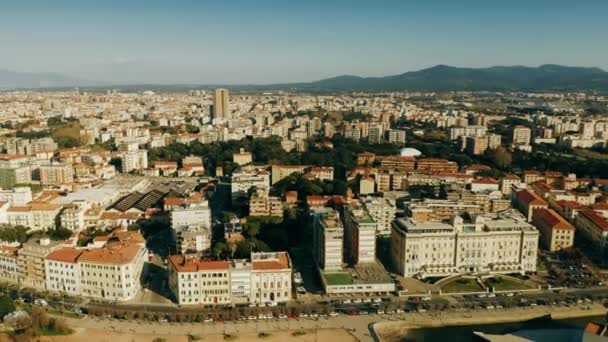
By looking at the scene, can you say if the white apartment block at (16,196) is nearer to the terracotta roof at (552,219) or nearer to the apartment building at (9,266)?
the apartment building at (9,266)

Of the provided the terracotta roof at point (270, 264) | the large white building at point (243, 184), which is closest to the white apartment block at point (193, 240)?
the terracotta roof at point (270, 264)

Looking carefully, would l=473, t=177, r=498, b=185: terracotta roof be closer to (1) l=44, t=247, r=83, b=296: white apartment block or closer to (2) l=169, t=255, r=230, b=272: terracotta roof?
(2) l=169, t=255, r=230, b=272: terracotta roof

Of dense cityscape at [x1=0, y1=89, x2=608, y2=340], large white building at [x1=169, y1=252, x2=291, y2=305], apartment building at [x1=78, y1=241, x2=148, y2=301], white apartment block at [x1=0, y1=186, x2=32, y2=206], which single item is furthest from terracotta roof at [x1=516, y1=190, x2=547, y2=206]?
white apartment block at [x1=0, y1=186, x2=32, y2=206]

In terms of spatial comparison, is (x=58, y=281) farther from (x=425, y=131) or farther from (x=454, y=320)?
(x=425, y=131)

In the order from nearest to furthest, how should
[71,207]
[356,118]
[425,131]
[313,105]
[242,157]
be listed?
[71,207]
[242,157]
[425,131]
[356,118]
[313,105]

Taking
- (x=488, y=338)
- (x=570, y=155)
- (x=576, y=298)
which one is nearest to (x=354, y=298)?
(x=488, y=338)

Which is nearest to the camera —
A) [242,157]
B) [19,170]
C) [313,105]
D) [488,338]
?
[488,338]
